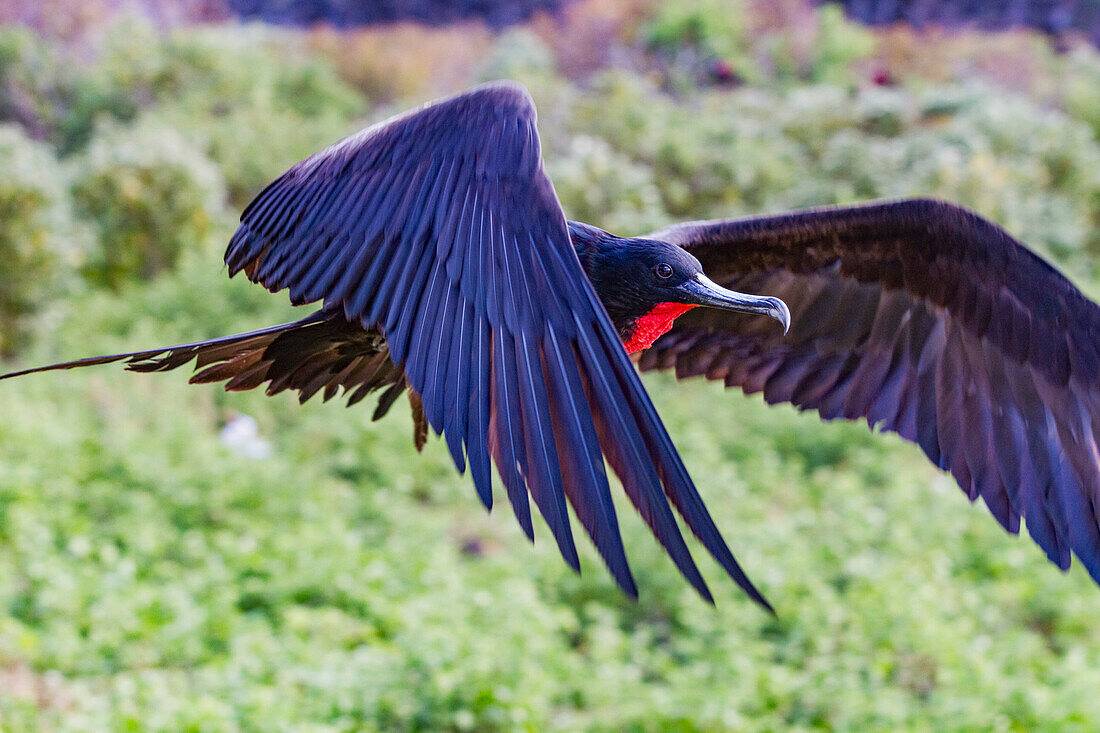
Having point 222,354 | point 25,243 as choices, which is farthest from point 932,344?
point 25,243

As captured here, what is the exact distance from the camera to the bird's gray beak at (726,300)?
1716 millimetres

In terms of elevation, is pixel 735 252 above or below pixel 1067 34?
below

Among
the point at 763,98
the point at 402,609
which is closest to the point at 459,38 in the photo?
the point at 763,98

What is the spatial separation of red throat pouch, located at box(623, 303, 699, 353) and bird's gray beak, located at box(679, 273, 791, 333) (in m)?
0.04

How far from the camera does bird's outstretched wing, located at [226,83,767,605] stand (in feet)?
3.96

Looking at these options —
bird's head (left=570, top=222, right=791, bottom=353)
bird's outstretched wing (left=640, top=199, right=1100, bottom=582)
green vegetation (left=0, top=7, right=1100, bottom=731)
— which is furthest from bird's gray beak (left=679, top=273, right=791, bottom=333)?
green vegetation (left=0, top=7, right=1100, bottom=731)

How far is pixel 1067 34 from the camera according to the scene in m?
15.7

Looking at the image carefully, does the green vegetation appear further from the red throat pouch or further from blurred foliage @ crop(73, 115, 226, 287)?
the red throat pouch

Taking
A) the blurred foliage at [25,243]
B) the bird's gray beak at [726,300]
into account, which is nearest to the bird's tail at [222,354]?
the bird's gray beak at [726,300]

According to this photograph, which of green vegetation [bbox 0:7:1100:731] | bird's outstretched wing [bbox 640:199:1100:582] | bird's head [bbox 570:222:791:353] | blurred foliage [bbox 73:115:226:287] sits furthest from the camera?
blurred foliage [bbox 73:115:226:287]

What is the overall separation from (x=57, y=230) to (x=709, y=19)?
338 inches

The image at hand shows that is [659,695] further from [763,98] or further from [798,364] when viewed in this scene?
[763,98]

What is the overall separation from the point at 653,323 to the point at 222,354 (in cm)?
75

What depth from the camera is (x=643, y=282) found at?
185 cm
